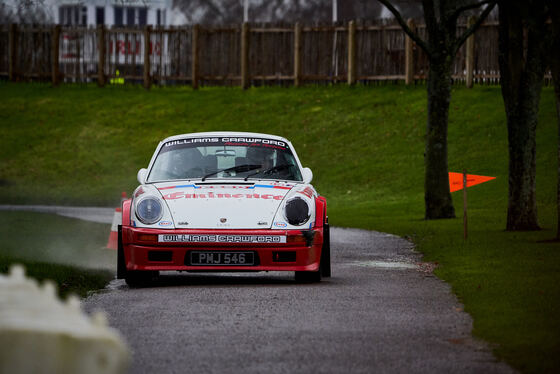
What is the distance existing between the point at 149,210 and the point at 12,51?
33.9m

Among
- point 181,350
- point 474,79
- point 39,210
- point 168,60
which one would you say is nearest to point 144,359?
point 181,350

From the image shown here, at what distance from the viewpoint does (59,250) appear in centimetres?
1602

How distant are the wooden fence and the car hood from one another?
2482 centimetres

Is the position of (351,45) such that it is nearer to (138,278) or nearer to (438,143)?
(438,143)

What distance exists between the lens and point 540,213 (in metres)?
22.7

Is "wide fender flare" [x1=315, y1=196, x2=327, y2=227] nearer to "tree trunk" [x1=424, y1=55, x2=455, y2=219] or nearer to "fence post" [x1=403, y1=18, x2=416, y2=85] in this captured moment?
"tree trunk" [x1=424, y1=55, x2=455, y2=219]

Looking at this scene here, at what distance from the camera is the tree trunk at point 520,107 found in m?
19.2

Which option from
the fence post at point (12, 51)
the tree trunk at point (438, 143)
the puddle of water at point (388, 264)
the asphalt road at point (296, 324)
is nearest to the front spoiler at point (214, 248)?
the asphalt road at point (296, 324)

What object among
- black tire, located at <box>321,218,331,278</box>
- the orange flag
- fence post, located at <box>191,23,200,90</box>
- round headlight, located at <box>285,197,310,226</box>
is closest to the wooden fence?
fence post, located at <box>191,23,200,90</box>

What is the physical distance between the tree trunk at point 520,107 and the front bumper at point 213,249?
8.67 meters

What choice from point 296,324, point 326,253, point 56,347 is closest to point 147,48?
point 326,253

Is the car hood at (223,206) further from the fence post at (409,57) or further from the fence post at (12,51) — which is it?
the fence post at (12,51)

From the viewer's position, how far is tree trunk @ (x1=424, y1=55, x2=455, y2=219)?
23125mm

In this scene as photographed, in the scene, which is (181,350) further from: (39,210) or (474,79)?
(474,79)
